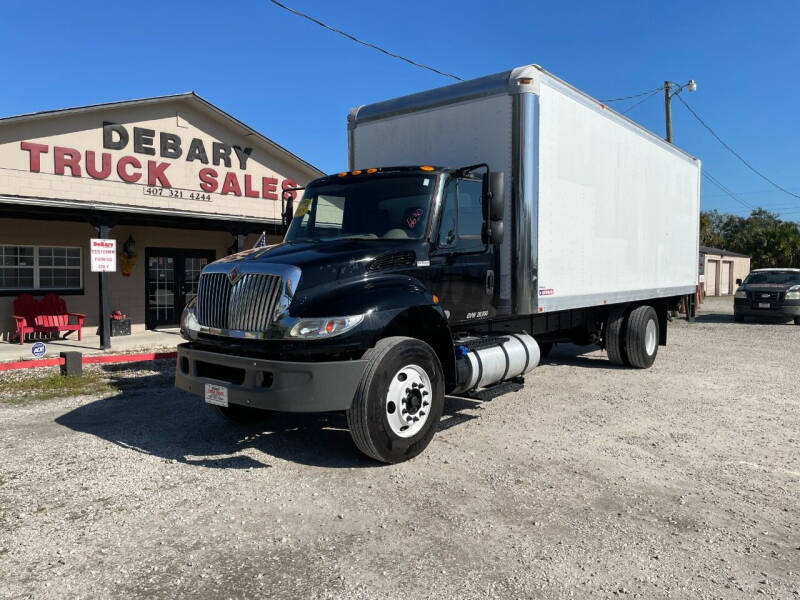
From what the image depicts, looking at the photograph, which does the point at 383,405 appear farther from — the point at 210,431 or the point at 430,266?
the point at 210,431

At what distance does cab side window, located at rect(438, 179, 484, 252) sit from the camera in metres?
5.63

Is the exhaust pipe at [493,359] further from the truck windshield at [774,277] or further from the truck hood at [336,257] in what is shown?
the truck windshield at [774,277]

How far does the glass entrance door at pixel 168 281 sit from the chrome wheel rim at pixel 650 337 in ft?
38.1

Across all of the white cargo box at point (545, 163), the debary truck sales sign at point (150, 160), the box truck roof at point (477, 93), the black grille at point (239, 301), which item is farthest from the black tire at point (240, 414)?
the debary truck sales sign at point (150, 160)

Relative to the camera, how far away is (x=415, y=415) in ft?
16.2

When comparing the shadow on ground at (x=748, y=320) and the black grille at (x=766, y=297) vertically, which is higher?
the black grille at (x=766, y=297)

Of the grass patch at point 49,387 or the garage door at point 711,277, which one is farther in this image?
the garage door at point 711,277

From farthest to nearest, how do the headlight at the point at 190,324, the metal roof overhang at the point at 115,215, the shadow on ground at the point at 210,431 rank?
the metal roof overhang at the point at 115,215, the headlight at the point at 190,324, the shadow on ground at the point at 210,431

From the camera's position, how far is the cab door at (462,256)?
5.58 meters

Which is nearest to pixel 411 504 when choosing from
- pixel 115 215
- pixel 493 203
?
pixel 493 203

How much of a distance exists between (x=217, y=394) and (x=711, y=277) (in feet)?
129

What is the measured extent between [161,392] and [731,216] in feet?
298

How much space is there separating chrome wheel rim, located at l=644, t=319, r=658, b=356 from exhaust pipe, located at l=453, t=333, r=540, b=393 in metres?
3.44

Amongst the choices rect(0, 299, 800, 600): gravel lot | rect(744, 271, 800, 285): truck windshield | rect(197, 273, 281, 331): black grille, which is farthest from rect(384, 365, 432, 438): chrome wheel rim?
rect(744, 271, 800, 285): truck windshield
